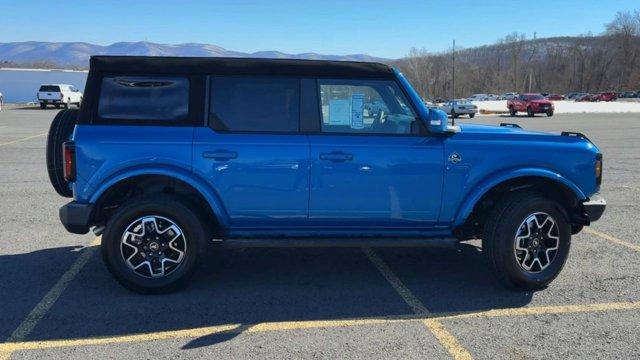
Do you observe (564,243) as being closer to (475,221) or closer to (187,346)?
(475,221)

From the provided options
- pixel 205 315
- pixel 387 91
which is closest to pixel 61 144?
pixel 205 315

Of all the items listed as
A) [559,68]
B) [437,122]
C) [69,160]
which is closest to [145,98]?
[69,160]

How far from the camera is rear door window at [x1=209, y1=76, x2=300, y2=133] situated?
4371 mm

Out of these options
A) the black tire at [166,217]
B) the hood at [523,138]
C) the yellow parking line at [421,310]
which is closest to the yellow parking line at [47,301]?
the black tire at [166,217]

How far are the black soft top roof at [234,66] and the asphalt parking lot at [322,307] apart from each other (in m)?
1.79

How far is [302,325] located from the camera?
3863mm

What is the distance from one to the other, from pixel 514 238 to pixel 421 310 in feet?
3.38

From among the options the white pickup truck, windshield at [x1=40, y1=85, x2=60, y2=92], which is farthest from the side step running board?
windshield at [x1=40, y1=85, x2=60, y2=92]

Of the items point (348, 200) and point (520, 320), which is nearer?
point (520, 320)

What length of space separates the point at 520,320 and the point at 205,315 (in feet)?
7.83

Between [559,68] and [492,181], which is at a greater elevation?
[559,68]

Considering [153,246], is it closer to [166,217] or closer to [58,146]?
[166,217]

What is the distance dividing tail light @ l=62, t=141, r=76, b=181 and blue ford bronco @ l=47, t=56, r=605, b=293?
0.04 feet

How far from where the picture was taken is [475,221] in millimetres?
4766
